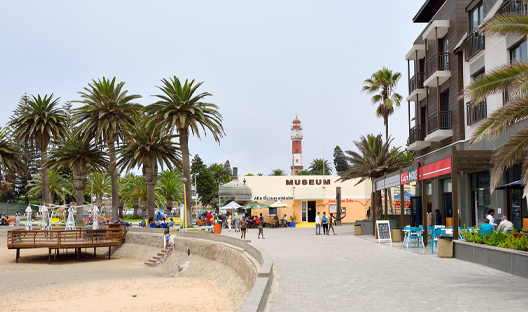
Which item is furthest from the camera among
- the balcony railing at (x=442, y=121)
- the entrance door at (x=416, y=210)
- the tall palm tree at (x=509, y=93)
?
the entrance door at (x=416, y=210)

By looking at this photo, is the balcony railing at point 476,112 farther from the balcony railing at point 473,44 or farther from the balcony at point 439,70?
the balcony at point 439,70

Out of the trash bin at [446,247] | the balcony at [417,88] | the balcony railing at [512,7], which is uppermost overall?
the balcony railing at [512,7]

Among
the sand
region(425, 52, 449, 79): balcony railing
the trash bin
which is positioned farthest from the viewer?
region(425, 52, 449, 79): balcony railing

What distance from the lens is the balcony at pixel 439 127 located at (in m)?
24.8

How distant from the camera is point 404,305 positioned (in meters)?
8.30

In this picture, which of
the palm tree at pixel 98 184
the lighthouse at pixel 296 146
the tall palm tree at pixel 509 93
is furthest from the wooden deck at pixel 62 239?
the lighthouse at pixel 296 146

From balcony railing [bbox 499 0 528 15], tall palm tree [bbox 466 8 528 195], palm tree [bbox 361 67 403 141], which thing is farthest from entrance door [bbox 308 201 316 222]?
tall palm tree [bbox 466 8 528 195]

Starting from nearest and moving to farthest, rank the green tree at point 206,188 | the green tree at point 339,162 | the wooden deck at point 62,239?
the wooden deck at point 62,239 → the green tree at point 206,188 → the green tree at point 339,162

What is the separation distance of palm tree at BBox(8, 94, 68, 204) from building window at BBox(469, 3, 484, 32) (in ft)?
125

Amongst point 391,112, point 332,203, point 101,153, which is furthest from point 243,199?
point 391,112

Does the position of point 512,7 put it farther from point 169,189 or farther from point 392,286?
point 169,189

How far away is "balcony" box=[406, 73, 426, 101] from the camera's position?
28.8 m

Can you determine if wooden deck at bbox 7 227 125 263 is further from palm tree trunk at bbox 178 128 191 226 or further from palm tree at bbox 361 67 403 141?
palm tree at bbox 361 67 403 141

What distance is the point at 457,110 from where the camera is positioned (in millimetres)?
23984
